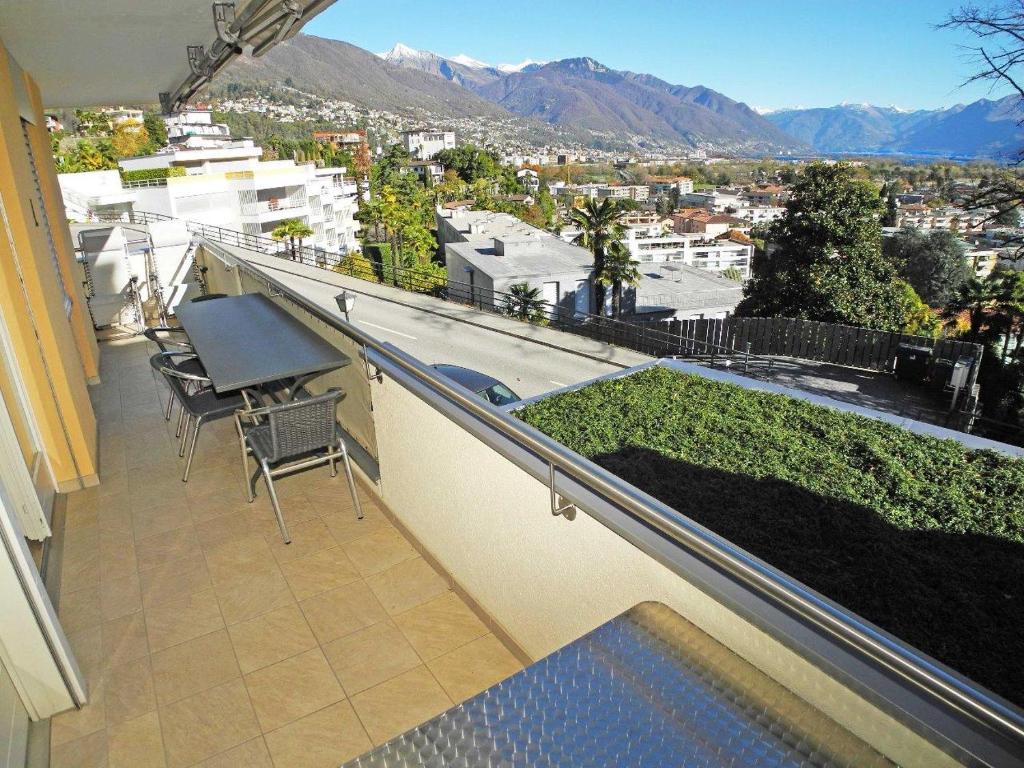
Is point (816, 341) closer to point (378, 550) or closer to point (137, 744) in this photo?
point (378, 550)

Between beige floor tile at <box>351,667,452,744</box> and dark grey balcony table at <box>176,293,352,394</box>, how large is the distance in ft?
4.70

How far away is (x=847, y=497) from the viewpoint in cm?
575

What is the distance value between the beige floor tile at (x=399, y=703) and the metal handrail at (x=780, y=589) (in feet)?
3.00

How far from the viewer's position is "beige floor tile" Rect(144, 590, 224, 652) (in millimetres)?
2332

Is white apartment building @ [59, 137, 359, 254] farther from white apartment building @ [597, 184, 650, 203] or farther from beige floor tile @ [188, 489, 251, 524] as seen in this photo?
white apartment building @ [597, 184, 650, 203]

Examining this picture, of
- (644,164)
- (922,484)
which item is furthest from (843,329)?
(644,164)

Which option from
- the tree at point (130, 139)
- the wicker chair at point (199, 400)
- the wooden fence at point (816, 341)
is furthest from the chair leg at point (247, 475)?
the tree at point (130, 139)

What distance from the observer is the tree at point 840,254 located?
690 inches

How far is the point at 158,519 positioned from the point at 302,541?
89 cm

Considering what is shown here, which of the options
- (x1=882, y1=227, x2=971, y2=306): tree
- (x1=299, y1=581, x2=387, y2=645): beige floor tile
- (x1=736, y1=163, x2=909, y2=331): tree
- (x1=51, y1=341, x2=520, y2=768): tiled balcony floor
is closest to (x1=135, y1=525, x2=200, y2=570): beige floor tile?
(x1=51, y1=341, x2=520, y2=768): tiled balcony floor

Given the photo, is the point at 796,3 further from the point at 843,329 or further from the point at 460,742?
the point at 460,742

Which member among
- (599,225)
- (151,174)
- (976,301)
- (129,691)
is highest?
(151,174)

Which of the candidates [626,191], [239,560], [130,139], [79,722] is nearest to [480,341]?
[239,560]

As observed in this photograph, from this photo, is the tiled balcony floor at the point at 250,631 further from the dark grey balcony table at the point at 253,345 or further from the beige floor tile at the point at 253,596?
the dark grey balcony table at the point at 253,345
